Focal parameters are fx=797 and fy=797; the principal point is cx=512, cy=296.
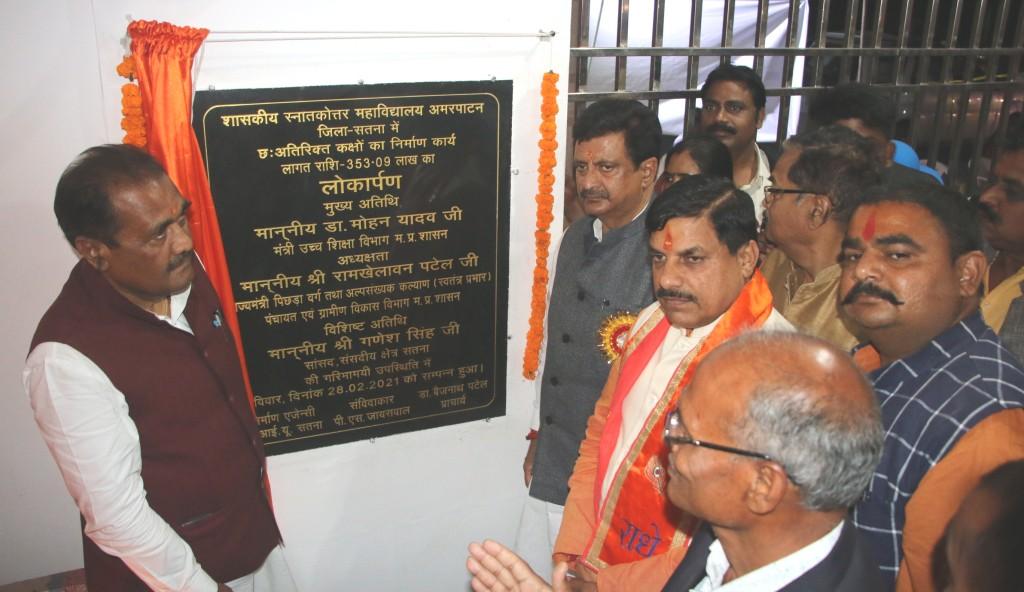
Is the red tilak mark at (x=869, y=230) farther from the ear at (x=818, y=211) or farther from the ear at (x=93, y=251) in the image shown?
the ear at (x=93, y=251)

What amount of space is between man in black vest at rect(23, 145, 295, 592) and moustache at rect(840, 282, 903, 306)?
67.5 inches

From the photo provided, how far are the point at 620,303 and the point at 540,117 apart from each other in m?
0.86

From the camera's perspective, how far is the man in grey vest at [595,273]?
266 centimetres

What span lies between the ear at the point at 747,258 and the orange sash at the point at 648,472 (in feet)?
0.09

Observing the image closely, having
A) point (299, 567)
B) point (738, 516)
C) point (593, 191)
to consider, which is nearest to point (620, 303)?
point (593, 191)

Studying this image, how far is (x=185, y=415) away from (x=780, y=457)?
1.57m

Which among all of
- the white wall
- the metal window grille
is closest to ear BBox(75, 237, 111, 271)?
the white wall

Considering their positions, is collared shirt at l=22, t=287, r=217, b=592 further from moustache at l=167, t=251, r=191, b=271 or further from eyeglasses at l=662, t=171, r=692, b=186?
Answer: eyeglasses at l=662, t=171, r=692, b=186

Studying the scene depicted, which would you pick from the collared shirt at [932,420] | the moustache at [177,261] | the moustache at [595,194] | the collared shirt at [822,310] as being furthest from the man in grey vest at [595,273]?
the moustache at [177,261]

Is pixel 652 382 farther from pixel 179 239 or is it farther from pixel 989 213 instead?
pixel 989 213

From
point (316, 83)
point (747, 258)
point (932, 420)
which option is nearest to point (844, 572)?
point (932, 420)

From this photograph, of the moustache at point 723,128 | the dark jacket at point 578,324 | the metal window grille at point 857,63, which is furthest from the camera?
the moustache at point 723,128

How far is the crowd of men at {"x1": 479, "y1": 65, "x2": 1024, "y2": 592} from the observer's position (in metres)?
1.34

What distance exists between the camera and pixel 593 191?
271 cm
